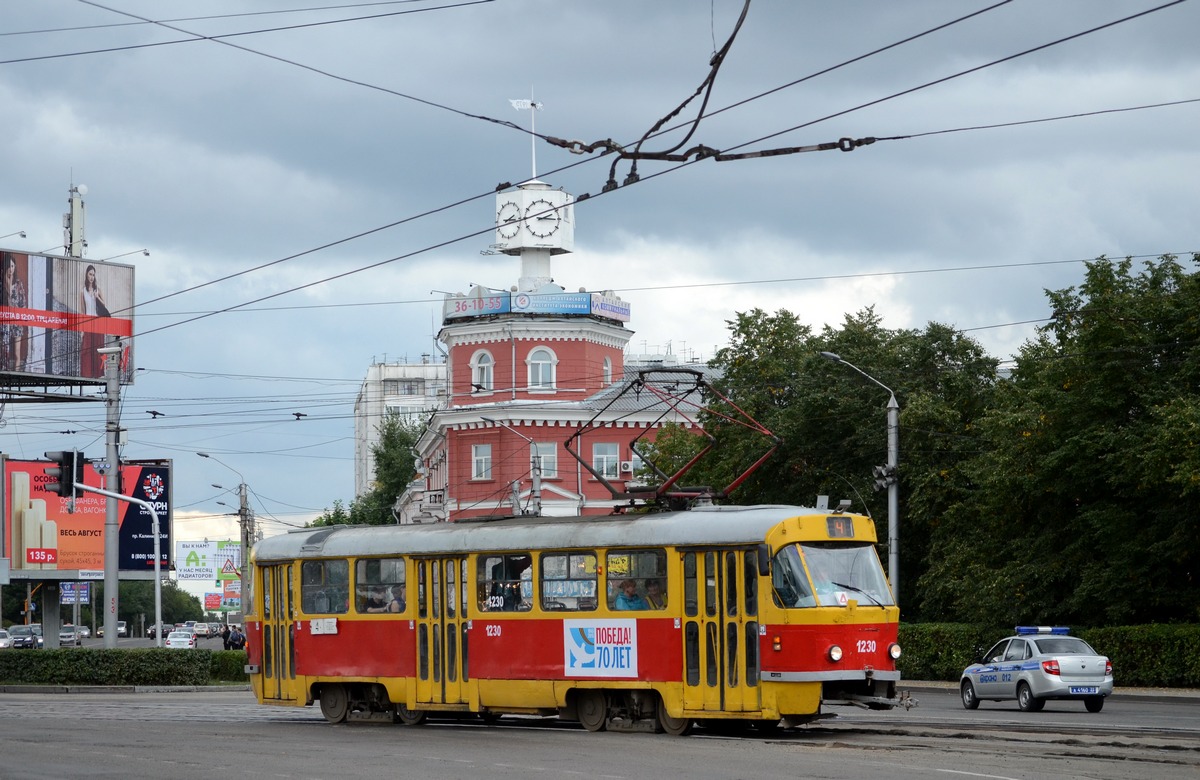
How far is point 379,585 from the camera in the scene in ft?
80.0

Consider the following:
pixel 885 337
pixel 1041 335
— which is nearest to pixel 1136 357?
pixel 1041 335

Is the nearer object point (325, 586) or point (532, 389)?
point (325, 586)

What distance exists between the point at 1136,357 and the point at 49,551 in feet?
132

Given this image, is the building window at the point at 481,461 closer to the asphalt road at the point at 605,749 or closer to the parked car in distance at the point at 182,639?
the parked car in distance at the point at 182,639

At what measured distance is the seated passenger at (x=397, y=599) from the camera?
78.7 feet

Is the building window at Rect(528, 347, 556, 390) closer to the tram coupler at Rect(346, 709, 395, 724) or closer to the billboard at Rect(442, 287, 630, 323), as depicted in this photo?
the billboard at Rect(442, 287, 630, 323)

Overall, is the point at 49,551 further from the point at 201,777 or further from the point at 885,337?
the point at 201,777

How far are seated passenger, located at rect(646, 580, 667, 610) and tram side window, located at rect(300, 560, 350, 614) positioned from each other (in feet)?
18.7

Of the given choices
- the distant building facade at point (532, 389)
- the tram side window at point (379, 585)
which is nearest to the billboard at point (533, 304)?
the distant building facade at point (532, 389)

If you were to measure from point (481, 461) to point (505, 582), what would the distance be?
55.6 m

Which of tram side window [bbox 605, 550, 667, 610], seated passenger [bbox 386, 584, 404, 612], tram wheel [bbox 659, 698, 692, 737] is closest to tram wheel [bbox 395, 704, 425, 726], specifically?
seated passenger [bbox 386, 584, 404, 612]

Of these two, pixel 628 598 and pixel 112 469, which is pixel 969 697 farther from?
pixel 112 469

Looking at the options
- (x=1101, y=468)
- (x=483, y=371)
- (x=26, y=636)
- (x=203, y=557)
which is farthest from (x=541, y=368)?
(x=203, y=557)

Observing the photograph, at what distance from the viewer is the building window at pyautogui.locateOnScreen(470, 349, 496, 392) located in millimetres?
78625
